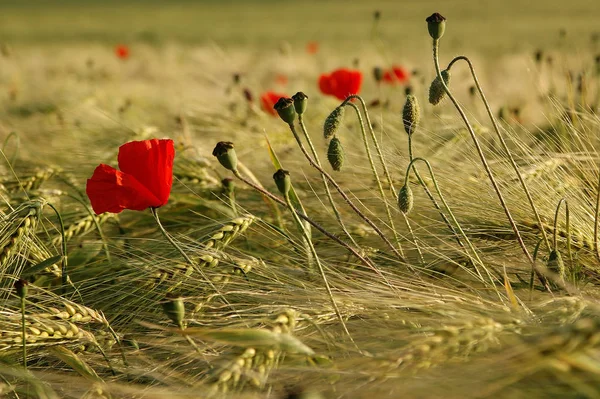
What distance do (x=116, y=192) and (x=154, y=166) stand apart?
0.30 feet

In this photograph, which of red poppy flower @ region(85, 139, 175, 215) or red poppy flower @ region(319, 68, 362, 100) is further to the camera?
red poppy flower @ region(319, 68, 362, 100)

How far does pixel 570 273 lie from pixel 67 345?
1040 millimetres

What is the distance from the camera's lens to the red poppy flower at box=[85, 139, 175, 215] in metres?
1.52

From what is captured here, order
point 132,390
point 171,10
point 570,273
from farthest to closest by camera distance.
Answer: point 171,10, point 570,273, point 132,390

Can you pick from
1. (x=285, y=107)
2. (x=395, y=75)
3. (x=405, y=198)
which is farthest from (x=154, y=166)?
(x=395, y=75)

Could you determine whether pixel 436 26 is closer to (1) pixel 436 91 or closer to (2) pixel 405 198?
(1) pixel 436 91

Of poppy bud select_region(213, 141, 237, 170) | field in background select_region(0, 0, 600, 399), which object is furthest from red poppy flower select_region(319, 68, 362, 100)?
poppy bud select_region(213, 141, 237, 170)

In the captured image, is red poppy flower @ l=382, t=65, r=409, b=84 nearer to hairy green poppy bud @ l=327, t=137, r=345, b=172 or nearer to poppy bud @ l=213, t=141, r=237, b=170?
hairy green poppy bud @ l=327, t=137, r=345, b=172

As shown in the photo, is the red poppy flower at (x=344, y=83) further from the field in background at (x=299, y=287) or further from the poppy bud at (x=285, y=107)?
the poppy bud at (x=285, y=107)

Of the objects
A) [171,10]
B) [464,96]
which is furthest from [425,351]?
[171,10]

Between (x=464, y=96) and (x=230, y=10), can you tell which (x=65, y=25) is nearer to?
(x=230, y=10)

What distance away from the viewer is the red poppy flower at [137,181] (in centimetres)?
152

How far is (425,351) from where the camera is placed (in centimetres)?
112

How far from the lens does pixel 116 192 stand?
5.03 ft
